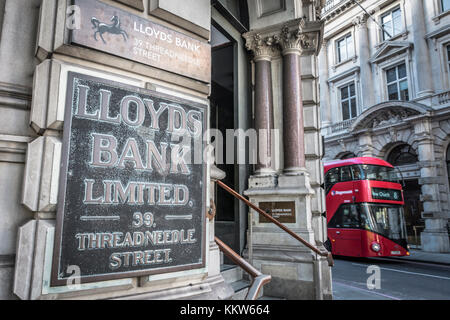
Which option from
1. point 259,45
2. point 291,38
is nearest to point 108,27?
point 259,45

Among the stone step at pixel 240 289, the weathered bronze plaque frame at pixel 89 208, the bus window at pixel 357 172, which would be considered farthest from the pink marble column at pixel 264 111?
the bus window at pixel 357 172

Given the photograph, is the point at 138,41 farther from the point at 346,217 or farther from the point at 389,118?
the point at 389,118

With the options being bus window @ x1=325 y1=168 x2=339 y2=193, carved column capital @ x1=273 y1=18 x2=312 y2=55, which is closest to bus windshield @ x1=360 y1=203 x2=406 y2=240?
bus window @ x1=325 y1=168 x2=339 y2=193

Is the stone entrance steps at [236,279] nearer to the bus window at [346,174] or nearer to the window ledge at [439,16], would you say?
the bus window at [346,174]

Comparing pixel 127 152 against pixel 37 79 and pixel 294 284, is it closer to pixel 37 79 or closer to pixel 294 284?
pixel 37 79

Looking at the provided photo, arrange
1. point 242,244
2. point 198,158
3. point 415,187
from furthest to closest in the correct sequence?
point 415,187 → point 242,244 → point 198,158

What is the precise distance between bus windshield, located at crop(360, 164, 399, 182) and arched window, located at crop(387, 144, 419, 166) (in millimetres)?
6510

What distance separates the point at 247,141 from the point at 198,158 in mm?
3325

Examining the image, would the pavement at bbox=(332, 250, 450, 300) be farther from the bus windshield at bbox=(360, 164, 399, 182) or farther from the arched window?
the arched window

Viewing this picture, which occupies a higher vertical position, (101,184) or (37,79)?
(37,79)

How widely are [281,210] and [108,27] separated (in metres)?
4.11
